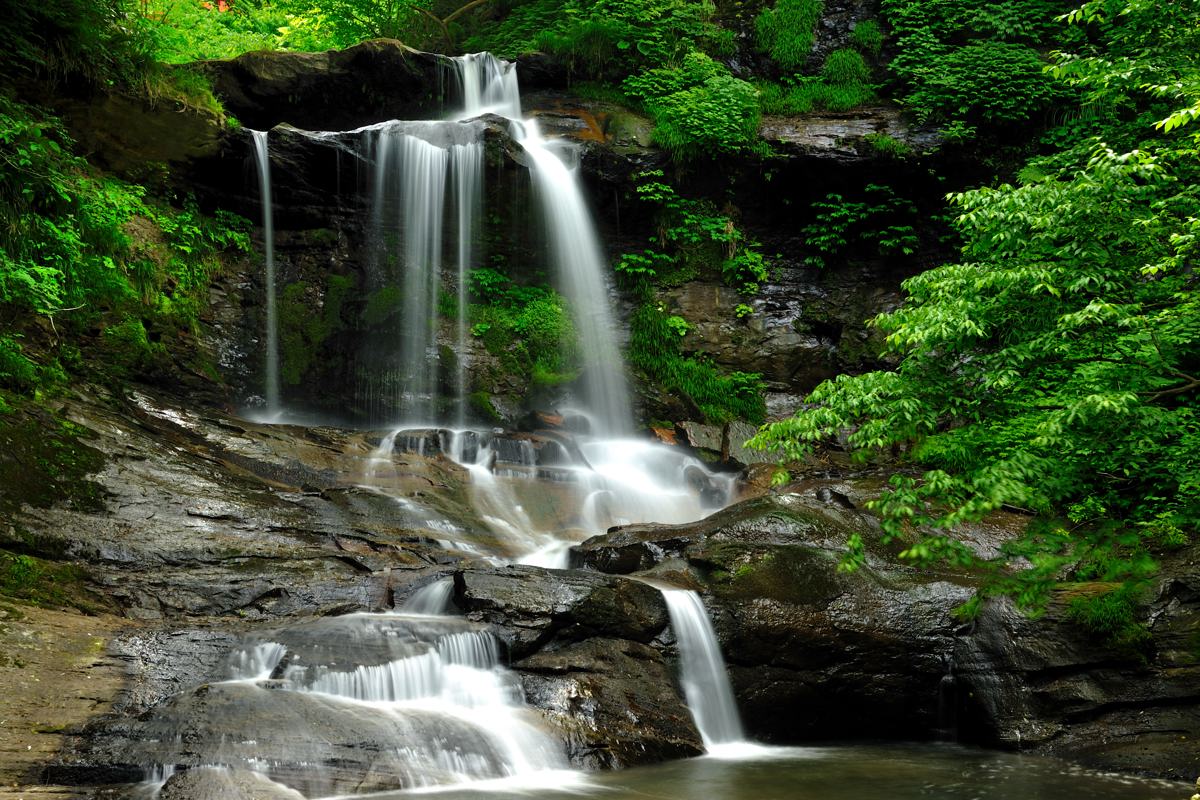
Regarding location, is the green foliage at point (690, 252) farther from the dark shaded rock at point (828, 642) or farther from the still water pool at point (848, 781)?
the still water pool at point (848, 781)

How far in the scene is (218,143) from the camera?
14.6 metres

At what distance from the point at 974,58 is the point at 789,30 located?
458cm

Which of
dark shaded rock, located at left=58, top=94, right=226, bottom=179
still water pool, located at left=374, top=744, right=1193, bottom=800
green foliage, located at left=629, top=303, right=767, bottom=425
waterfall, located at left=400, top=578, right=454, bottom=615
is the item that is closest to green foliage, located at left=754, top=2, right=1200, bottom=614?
still water pool, located at left=374, top=744, right=1193, bottom=800

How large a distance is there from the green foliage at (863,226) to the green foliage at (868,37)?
439 cm

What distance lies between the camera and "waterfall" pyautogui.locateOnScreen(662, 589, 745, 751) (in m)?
7.95

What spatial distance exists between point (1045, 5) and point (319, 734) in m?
20.4

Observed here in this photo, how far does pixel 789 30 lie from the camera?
68.3ft

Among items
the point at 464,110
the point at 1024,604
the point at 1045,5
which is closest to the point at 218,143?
the point at 464,110

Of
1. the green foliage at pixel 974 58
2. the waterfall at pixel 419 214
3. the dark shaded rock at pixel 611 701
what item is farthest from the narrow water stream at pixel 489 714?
the green foliage at pixel 974 58

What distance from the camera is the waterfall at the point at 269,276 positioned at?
14766mm

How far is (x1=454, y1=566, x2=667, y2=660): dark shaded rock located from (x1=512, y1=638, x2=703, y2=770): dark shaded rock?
0.38ft

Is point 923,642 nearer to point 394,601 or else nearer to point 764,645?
point 764,645

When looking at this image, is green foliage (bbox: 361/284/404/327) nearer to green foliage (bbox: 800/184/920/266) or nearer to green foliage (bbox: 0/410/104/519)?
green foliage (bbox: 0/410/104/519)

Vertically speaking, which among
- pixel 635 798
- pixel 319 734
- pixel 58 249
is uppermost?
pixel 58 249
